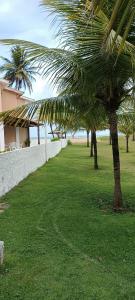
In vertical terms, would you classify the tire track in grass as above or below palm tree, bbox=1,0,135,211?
below

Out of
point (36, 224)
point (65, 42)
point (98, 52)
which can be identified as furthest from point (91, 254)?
point (65, 42)

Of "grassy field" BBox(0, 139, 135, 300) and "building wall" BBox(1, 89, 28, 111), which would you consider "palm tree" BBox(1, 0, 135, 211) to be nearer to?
"grassy field" BBox(0, 139, 135, 300)

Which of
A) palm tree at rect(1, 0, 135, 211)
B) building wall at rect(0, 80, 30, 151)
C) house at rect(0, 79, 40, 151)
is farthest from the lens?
house at rect(0, 79, 40, 151)

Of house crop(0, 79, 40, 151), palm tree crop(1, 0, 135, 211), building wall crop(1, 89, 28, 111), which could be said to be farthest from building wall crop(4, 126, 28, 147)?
palm tree crop(1, 0, 135, 211)

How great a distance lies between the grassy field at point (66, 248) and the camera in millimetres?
5047

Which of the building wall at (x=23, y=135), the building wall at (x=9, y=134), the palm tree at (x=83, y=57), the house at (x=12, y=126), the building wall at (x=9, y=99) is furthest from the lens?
the building wall at (x=23, y=135)

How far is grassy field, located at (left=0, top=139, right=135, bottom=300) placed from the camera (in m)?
5.05

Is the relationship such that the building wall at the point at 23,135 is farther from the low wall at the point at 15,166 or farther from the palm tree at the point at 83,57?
the palm tree at the point at 83,57

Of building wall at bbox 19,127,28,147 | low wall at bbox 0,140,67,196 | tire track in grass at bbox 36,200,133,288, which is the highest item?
building wall at bbox 19,127,28,147

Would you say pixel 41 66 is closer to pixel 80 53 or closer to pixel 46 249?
pixel 80 53

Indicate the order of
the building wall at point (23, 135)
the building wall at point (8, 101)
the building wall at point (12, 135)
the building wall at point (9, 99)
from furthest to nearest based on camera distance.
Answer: the building wall at point (23, 135) → the building wall at point (12, 135) → the building wall at point (9, 99) → the building wall at point (8, 101)

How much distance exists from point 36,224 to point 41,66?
3.43m

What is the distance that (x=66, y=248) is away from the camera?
22.3ft

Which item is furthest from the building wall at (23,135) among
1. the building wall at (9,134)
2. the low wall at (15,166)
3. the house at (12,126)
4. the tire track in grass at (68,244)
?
the tire track in grass at (68,244)
